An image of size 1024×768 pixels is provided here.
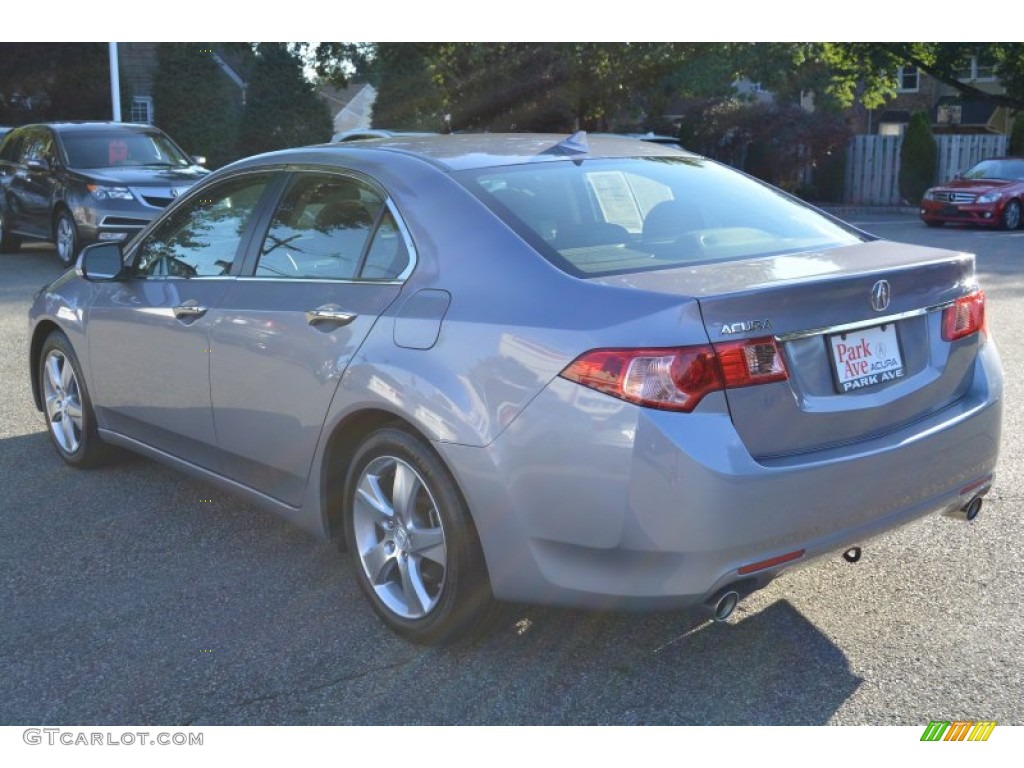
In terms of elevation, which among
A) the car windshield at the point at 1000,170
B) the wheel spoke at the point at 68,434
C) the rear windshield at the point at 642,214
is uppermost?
the rear windshield at the point at 642,214

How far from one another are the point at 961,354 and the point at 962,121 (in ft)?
157

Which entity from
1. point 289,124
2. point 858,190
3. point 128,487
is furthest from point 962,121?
point 128,487

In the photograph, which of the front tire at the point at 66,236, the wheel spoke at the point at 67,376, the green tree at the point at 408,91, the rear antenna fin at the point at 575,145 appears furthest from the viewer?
the green tree at the point at 408,91

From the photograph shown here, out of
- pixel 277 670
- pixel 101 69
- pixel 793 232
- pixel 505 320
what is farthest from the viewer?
pixel 101 69

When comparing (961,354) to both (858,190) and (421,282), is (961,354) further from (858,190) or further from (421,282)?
(858,190)

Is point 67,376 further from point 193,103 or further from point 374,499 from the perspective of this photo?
point 193,103

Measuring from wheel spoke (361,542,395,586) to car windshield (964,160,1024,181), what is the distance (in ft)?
69.6

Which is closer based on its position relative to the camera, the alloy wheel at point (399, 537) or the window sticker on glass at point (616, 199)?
the alloy wheel at point (399, 537)

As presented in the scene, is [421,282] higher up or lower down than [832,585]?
higher up

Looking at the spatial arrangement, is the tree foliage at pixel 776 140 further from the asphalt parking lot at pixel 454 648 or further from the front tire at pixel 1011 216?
the asphalt parking lot at pixel 454 648

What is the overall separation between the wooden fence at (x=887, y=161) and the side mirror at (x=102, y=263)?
90.0ft

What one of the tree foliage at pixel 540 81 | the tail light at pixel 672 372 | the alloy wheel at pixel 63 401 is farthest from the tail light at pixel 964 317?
the tree foliage at pixel 540 81

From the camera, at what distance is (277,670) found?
3.78 meters

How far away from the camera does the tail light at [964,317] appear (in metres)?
3.88
